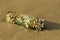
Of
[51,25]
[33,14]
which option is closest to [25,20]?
[33,14]

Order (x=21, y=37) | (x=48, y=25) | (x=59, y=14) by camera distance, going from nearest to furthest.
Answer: (x=21, y=37), (x=48, y=25), (x=59, y=14)

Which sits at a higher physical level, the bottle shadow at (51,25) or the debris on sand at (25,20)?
the debris on sand at (25,20)

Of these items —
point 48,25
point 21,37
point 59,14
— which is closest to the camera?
point 21,37

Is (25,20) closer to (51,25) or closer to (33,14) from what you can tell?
(33,14)

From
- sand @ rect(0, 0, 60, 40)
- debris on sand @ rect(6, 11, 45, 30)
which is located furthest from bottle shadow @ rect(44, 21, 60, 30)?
debris on sand @ rect(6, 11, 45, 30)

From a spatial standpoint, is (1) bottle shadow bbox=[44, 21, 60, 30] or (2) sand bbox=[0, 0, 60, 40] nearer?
(2) sand bbox=[0, 0, 60, 40]

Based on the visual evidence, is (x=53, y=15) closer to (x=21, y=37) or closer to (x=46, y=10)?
(x=46, y=10)

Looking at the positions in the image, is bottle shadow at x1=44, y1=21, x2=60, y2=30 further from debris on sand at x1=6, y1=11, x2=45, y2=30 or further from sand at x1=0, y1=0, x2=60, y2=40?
debris on sand at x1=6, y1=11, x2=45, y2=30

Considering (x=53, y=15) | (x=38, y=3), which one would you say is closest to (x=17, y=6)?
(x=38, y=3)

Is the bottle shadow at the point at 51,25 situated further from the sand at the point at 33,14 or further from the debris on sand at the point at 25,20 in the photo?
the debris on sand at the point at 25,20

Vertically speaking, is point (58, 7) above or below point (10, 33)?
above

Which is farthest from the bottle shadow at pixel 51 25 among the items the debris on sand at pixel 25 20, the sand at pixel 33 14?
the debris on sand at pixel 25 20
